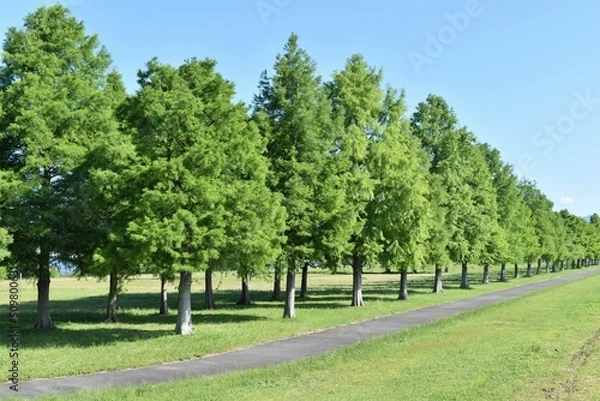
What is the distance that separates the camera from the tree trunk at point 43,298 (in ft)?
86.9

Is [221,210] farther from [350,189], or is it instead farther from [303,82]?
[350,189]

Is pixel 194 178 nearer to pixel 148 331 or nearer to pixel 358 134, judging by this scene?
pixel 148 331

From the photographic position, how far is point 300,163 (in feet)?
97.8

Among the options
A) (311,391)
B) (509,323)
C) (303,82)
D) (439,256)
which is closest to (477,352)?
(311,391)

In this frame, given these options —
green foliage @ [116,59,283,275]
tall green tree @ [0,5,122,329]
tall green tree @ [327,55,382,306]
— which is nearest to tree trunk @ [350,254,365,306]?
tall green tree @ [327,55,382,306]

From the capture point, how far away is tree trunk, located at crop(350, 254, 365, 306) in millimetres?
38406

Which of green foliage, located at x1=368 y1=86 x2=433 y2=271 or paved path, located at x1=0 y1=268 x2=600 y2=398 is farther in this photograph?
green foliage, located at x1=368 y1=86 x2=433 y2=271

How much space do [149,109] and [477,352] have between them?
51.0 ft

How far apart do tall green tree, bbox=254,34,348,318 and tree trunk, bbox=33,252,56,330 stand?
11.4 metres

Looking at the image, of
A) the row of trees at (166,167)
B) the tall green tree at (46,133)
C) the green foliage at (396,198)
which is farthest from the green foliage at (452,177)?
the tall green tree at (46,133)

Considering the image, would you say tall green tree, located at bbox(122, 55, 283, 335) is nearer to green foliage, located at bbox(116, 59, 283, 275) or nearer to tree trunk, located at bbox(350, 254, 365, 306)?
green foliage, located at bbox(116, 59, 283, 275)

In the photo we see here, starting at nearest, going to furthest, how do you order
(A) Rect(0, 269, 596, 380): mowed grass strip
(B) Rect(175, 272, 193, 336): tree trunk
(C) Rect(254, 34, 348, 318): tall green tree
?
(A) Rect(0, 269, 596, 380): mowed grass strip < (B) Rect(175, 272, 193, 336): tree trunk < (C) Rect(254, 34, 348, 318): tall green tree

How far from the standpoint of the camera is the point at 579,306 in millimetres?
32750

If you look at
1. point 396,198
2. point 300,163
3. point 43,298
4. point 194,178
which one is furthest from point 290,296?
point 43,298
